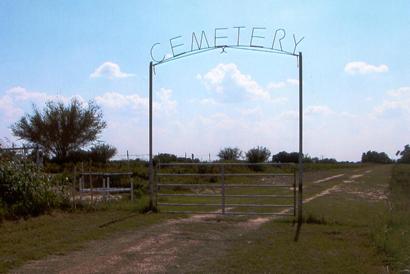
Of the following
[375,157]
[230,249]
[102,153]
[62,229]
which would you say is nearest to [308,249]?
[230,249]

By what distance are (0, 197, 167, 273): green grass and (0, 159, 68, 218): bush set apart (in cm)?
52

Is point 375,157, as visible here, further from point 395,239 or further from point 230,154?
point 395,239

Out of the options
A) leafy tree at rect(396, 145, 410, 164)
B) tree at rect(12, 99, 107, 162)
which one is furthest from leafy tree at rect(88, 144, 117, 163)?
leafy tree at rect(396, 145, 410, 164)

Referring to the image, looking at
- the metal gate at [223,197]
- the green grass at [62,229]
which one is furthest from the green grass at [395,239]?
the green grass at [62,229]

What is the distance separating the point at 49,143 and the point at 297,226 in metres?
36.5

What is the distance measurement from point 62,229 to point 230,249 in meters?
4.69

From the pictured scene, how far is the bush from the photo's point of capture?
16.8 metres

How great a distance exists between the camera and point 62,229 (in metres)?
14.5

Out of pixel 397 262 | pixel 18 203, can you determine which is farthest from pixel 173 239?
pixel 18 203

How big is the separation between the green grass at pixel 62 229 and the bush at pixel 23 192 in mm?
518

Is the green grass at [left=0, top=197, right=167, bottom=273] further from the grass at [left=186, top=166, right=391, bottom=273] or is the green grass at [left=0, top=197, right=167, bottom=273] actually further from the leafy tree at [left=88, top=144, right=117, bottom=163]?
the leafy tree at [left=88, top=144, right=117, bottom=163]

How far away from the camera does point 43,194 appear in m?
17.8

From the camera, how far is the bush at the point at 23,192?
16.8 meters

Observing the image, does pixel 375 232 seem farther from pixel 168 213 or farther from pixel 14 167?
pixel 14 167
